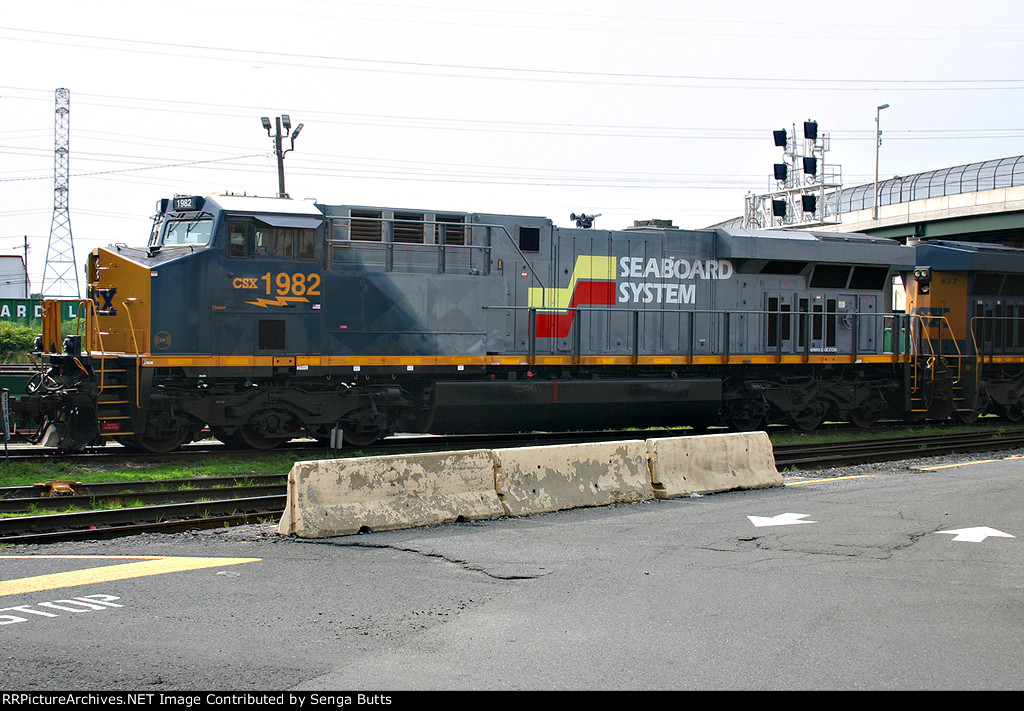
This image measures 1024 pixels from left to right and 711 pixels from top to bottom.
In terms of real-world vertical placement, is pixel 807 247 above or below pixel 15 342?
above

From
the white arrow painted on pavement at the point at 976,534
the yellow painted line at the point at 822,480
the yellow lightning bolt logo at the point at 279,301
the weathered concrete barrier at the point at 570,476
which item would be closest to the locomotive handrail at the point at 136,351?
the yellow lightning bolt logo at the point at 279,301

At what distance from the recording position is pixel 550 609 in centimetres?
570

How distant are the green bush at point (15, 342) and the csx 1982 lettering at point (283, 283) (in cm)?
2526

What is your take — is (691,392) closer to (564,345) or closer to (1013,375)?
(564,345)

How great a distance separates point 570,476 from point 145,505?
465 centimetres

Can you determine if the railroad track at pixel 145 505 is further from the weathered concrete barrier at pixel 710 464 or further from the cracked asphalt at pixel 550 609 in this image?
the weathered concrete barrier at pixel 710 464

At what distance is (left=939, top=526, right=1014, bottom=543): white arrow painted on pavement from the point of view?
7.88 m

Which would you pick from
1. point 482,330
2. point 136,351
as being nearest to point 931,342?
point 482,330

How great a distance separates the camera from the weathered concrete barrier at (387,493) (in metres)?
7.93

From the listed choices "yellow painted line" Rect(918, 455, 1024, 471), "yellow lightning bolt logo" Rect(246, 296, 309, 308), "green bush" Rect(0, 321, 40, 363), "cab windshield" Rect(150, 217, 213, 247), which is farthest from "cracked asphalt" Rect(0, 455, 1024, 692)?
"green bush" Rect(0, 321, 40, 363)

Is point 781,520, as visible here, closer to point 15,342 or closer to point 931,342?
point 931,342

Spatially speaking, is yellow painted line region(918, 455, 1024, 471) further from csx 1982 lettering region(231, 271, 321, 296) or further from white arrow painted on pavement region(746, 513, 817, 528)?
csx 1982 lettering region(231, 271, 321, 296)

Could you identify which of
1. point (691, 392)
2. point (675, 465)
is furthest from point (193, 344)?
point (691, 392)

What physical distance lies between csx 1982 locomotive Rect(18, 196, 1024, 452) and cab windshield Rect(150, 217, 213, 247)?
0.11ft
